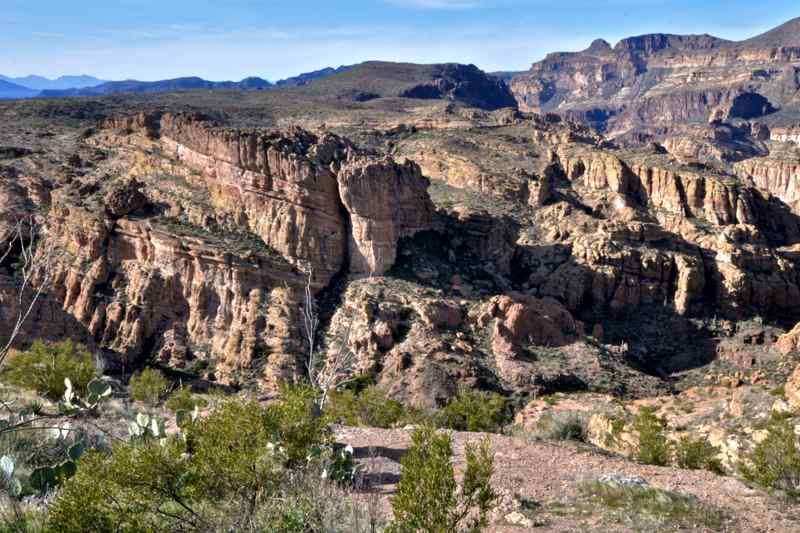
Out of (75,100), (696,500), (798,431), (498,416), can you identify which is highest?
(75,100)

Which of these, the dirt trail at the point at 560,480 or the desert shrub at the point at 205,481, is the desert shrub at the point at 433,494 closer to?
the desert shrub at the point at 205,481

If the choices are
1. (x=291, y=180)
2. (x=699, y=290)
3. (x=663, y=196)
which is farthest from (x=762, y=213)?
(x=291, y=180)

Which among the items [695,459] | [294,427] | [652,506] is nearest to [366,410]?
[695,459]

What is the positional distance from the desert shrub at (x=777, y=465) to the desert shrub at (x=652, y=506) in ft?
12.7

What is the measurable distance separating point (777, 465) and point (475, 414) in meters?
12.9

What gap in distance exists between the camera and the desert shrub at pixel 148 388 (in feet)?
93.3

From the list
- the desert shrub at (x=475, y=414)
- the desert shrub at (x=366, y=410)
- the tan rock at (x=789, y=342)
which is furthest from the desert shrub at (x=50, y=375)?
the tan rock at (x=789, y=342)

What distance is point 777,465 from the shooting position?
1908cm

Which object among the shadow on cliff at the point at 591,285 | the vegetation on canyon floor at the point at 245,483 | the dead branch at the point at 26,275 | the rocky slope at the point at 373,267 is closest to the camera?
the vegetation on canyon floor at the point at 245,483

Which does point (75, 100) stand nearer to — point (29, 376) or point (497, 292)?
point (497, 292)

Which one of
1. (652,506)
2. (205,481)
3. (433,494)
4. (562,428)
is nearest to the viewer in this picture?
(433,494)

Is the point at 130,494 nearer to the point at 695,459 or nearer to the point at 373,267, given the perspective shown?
the point at 695,459

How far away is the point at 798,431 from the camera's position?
2478 cm

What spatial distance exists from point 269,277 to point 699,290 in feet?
99.4
